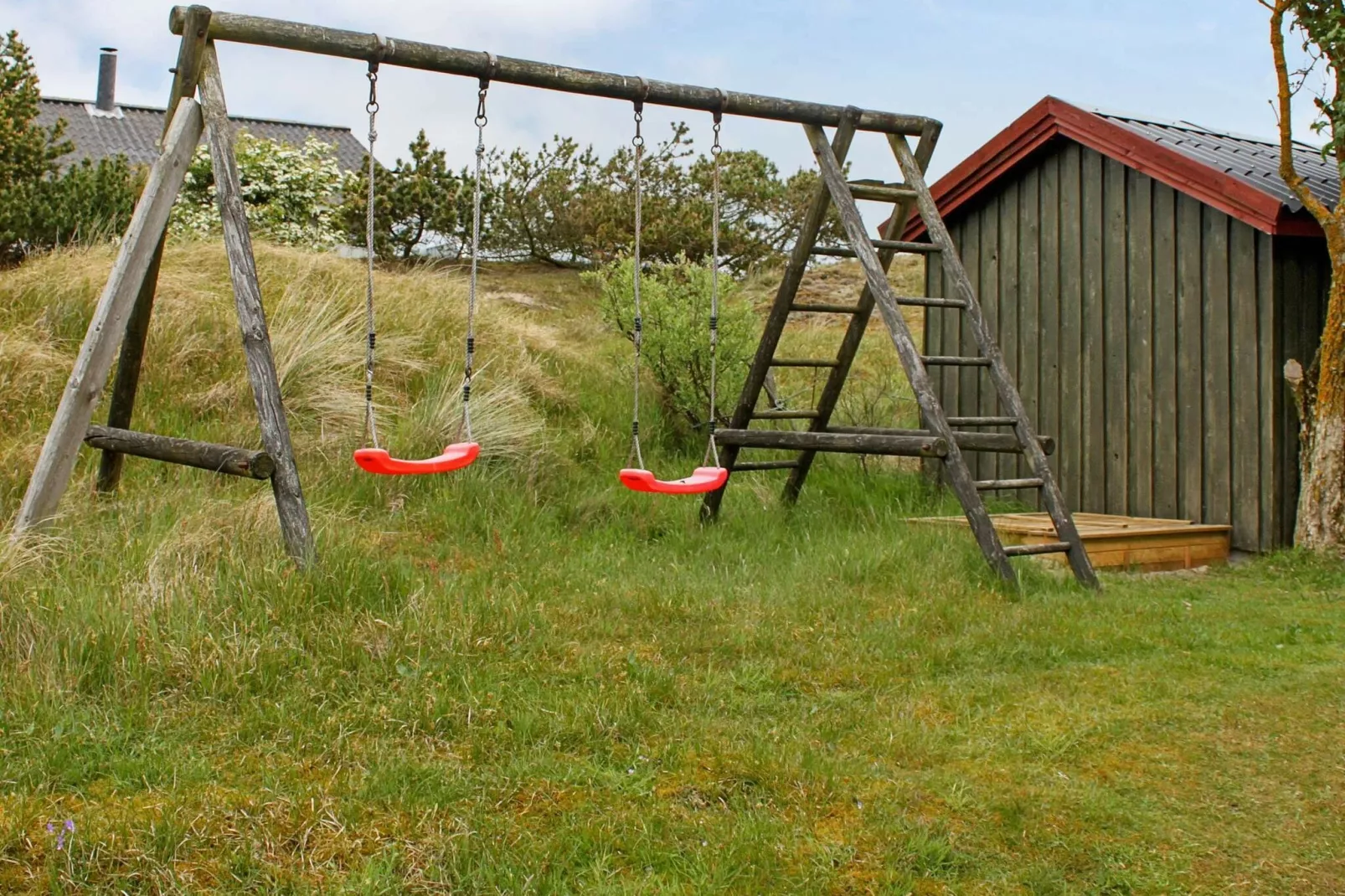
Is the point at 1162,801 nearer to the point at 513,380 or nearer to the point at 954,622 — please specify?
the point at 954,622

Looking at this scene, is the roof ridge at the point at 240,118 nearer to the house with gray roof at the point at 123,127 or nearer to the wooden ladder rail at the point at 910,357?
the house with gray roof at the point at 123,127

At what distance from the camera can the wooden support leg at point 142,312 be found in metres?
5.63

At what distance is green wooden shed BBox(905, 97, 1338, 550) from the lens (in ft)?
26.7

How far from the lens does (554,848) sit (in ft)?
10.5

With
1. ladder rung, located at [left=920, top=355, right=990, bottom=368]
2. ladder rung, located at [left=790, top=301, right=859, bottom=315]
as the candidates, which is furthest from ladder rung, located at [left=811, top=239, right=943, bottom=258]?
ladder rung, located at [left=920, top=355, right=990, bottom=368]

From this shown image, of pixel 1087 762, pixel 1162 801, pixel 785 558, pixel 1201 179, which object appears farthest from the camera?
pixel 1201 179

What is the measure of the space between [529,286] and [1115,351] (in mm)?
11269

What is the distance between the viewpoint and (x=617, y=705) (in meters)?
4.22

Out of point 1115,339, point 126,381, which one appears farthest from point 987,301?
point 126,381

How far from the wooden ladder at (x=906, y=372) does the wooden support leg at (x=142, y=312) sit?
3160 millimetres

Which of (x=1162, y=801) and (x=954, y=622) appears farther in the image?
(x=954, y=622)

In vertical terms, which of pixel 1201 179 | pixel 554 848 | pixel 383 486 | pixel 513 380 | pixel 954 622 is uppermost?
pixel 1201 179

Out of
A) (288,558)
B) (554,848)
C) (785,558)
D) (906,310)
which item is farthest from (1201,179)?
(906,310)

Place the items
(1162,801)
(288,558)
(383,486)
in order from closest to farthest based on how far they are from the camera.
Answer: (1162,801), (288,558), (383,486)
